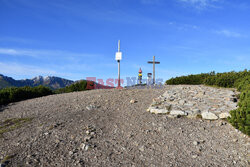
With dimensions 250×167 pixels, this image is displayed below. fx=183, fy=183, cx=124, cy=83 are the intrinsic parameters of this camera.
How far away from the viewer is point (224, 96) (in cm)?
940

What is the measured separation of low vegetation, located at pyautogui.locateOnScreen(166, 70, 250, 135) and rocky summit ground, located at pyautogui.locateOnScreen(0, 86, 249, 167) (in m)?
0.53

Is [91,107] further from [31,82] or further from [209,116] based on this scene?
[31,82]

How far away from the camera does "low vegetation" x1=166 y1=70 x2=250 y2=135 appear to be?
18.5 feet

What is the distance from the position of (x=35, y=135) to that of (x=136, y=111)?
13.0ft

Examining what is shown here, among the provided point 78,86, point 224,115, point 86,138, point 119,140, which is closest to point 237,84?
point 224,115

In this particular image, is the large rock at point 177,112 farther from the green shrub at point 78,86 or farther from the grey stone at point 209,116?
the green shrub at point 78,86

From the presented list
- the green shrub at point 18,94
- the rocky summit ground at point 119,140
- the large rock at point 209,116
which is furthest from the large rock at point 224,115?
Answer: the green shrub at point 18,94

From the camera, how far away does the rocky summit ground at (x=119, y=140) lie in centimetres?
466

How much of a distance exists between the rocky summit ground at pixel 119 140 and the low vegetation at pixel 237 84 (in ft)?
1.74

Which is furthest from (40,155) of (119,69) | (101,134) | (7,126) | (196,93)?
(119,69)

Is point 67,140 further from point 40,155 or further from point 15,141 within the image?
point 15,141

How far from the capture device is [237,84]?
11.6m

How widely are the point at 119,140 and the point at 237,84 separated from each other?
31.8 ft

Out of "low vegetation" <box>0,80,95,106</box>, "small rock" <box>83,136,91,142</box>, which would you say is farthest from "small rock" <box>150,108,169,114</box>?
"low vegetation" <box>0,80,95,106</box>
